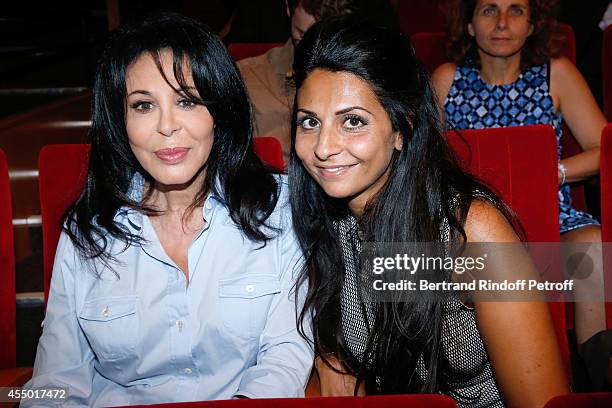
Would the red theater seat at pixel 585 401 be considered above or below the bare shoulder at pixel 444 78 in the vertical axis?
below

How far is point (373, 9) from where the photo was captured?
262 cm

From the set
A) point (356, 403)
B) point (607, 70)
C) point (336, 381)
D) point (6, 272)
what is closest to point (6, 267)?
point (6, 272)

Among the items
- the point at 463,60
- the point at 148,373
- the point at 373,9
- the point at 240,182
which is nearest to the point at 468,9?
the point at 463,60

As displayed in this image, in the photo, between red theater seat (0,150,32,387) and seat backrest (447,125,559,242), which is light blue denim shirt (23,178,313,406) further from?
seat backrest (447,125,559,242)

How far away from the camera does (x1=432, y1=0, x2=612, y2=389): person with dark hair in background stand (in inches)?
81.9

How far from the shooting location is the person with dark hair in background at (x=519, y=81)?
6.82ft

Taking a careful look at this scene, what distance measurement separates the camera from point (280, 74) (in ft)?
7.31

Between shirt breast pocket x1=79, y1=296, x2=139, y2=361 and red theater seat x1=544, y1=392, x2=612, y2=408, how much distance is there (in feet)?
2.50

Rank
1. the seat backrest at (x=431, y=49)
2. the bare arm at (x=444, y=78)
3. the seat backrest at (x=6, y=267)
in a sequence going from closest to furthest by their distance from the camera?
the seat backrest at (x=6, y=267)
the bare arm at (x=444, y=78)
the seat backrest at (x=431, y=49)

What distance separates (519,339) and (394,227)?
0.92 feet

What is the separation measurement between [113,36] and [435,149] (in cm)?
65

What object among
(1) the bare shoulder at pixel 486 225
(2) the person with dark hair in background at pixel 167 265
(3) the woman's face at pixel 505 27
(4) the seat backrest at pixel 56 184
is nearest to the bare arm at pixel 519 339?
(1) the bare shoulder at pixel 486 225

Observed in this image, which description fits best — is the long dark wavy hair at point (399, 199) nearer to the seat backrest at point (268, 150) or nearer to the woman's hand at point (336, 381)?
the woman's hand at point (336, 381)

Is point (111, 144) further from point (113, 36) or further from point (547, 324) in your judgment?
point (547, 324)
